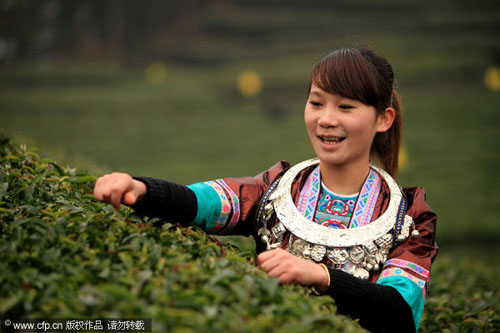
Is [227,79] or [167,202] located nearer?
[167,202]

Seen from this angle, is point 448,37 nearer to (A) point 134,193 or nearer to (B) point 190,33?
(B) point 190,33

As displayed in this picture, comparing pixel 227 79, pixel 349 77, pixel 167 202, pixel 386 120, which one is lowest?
pixel 167 202

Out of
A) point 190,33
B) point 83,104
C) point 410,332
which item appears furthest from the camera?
point 190,33

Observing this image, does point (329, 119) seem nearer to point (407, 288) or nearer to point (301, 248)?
point (301, 248)

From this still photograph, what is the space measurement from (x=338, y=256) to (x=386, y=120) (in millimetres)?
620

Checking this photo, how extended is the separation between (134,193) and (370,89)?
0.97 m

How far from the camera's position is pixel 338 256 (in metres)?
1.95

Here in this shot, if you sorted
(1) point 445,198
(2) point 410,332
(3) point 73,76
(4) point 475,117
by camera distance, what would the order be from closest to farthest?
1. (2) point 410,332
2. (1) point 445,198
3. (4) point 475,117
4. (3) point 73,76

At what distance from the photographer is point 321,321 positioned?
1450 millimetres

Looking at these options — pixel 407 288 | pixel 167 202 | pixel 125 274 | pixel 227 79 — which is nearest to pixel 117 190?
pixel 167 202

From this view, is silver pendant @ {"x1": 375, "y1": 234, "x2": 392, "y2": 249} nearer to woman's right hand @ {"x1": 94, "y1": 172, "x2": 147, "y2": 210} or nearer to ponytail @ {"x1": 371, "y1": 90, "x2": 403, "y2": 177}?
ponytail @ {"x1": 371, "y1": 90, "x2": 403, "y2": 177}

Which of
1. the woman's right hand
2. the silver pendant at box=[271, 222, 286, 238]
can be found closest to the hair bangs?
the silver pendant at box=[271, 222, 286, 238]

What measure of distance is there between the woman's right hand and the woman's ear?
1.02 metres

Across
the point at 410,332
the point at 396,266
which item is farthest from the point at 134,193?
the point at 410,332
